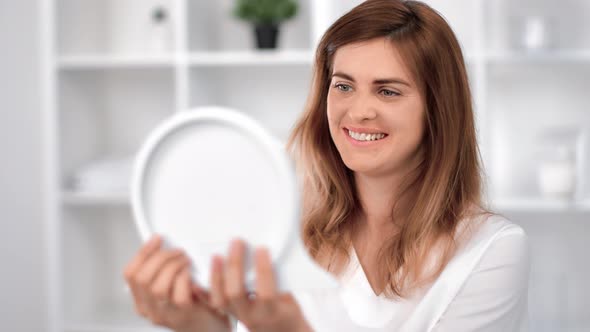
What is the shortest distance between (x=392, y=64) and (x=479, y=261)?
14.4 inches

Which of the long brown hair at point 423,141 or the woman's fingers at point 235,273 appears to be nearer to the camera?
the woman's fingers at point 235,273

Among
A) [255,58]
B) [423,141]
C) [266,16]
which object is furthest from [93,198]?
[423,141]

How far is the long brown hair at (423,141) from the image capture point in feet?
4.31

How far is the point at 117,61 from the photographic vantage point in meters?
2.69

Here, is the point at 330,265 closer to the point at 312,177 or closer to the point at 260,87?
the point at 312,177

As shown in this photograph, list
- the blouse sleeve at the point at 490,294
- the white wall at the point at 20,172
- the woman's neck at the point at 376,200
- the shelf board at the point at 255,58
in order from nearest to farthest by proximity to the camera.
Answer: the blouse sleeve at the point at 490,294 < the woman's neck at the point at 376,200 < the shelf board at the point at 255,58 < the white wall at the point at 20,172

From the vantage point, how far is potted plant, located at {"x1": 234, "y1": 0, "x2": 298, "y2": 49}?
264 centimetres

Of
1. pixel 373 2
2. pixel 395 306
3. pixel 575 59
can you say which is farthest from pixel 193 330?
pixel 575 59

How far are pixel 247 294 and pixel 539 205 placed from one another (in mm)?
1724

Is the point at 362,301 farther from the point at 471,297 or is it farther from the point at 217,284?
the point at 217,284

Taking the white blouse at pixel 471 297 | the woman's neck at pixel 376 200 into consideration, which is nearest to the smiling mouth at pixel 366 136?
the woman's neck at pixel 376 200

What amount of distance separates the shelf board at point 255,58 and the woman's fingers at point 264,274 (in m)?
1.70

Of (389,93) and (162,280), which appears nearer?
(162,280)

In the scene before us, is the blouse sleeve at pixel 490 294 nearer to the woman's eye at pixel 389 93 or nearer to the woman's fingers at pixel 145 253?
the woman's eye at pixel 389 93
